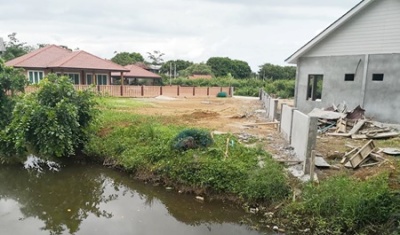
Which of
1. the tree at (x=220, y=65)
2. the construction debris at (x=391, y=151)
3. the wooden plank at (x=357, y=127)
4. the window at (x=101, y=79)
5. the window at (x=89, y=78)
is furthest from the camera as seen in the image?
the tree at (x=220, y=65)

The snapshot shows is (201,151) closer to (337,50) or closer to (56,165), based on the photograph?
(56,165)

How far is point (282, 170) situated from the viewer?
6523 mm

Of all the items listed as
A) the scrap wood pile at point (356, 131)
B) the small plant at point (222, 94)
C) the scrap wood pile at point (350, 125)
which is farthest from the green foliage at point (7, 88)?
the small plant at point (222, 94)

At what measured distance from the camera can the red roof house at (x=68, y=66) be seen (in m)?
24.0

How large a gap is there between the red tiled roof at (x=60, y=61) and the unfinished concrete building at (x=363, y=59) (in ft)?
58.2

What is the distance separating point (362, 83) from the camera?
11.5 m

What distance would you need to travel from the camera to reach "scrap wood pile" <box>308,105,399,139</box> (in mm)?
9406

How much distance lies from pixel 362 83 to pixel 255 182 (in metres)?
7.87

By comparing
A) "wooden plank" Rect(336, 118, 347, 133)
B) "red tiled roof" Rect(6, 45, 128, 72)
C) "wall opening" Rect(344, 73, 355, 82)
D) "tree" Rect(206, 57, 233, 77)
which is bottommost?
"wooden plank" Rect(336, 118, 347, 133)

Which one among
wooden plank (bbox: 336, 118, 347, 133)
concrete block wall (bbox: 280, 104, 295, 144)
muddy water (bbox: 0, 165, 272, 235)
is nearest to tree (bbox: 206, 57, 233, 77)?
wooden plank (bbox: 336, 118, 347, 133)

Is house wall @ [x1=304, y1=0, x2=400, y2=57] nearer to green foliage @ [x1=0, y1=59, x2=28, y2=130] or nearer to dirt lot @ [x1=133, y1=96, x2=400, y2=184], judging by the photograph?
dirt lot @ [x1=133, y1=96, x2=400, y2=184]

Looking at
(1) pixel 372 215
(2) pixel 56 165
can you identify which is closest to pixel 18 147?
(2) pixel 56 165

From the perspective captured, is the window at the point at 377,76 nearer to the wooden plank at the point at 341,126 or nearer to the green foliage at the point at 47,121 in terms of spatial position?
the wooden plank at the point at 341,126

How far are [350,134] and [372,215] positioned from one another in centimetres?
506
